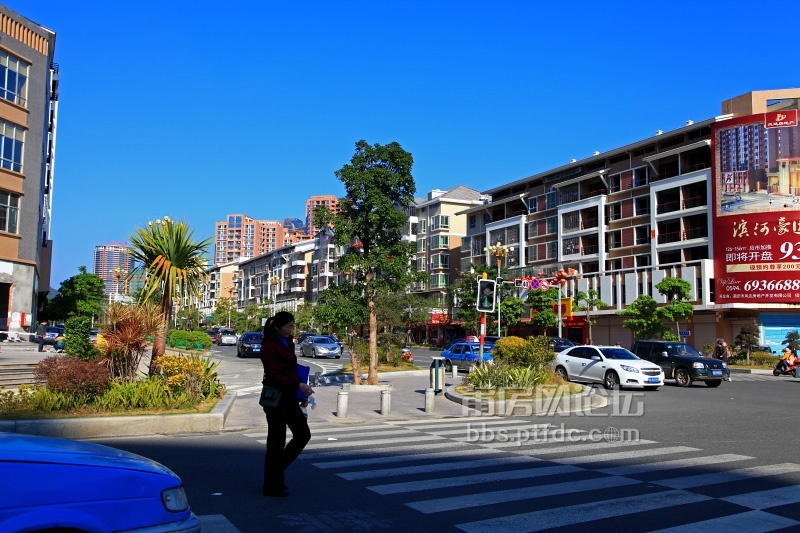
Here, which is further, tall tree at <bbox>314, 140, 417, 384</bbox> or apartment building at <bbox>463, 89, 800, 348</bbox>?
apartment building at <bbox>463, 89, 800, 348</bbox>

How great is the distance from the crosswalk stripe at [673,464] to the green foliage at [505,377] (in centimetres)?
906

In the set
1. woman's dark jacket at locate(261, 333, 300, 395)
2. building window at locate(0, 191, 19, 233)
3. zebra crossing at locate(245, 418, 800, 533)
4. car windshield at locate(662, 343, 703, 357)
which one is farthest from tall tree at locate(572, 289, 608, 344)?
woman's dark jacket at locate(261, 333, 300, 395)

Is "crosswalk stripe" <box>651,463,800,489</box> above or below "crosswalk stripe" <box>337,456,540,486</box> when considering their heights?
above

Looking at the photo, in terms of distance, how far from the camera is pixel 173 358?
587 inches

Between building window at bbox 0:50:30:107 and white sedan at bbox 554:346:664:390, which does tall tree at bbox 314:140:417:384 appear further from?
building window at bbox 0:50:30:107

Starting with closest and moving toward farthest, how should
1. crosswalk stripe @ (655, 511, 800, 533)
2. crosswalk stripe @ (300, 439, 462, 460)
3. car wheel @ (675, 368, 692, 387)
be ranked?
crosswalk stripe @ (655, 511, 800, 533) → crosswalk stripe @ (300, 439, 462, 460) → car wheel @ (675, 368, 692, 387)

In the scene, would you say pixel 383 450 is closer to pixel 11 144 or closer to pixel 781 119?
pixel 11 144

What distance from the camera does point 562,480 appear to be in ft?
26.9

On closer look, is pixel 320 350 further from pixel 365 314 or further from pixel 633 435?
pixel 633 435

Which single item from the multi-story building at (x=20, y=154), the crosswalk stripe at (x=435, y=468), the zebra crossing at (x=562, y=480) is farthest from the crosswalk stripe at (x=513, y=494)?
the multi-story building at (x=20, y=154)

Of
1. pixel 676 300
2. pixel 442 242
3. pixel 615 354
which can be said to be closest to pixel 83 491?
pixel 615 354

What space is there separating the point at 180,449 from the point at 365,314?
37.9 ft

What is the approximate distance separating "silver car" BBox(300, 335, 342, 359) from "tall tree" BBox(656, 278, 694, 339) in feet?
75.5

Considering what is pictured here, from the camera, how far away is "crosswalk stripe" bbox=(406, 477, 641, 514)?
22.7 ft
